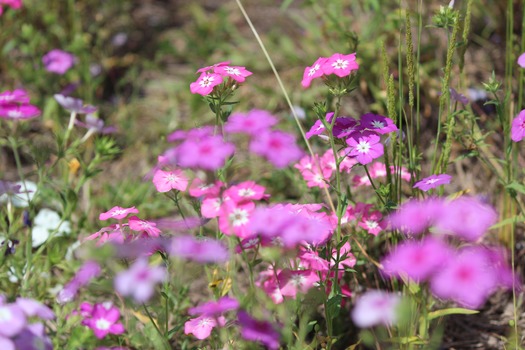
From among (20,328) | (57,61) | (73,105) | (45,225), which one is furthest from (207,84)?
(57,61)

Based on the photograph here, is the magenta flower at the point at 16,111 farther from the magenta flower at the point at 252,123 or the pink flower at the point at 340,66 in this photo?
the pink flower at the point at 340,66

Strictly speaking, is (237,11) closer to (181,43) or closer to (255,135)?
(181,43)

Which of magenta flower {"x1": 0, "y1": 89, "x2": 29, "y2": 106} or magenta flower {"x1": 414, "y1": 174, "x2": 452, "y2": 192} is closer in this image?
magenta flower {"x1": 414, "y1": 174, "x2": 452, "y2": 192}

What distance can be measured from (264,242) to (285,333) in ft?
0.96

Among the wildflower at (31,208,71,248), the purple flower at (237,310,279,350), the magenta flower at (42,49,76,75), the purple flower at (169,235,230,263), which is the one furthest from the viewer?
the magenta flower at (42,49,76,75)

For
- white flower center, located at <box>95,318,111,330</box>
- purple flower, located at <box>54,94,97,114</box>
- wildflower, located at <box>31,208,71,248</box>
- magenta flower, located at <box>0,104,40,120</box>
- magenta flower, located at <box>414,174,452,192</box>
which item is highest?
magenta flower, located at <box>414,174,452,192</box>

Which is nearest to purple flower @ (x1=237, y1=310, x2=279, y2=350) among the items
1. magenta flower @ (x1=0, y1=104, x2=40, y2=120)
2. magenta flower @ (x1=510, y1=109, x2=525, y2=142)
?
magenta flower @ (x1=510, y1=109, x2=525, y2=142)

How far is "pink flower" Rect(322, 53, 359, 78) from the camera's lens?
5.87 ft

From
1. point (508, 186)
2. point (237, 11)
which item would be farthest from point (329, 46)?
point (508, 186)

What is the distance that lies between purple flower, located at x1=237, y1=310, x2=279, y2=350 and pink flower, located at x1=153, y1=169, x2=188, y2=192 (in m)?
0.43

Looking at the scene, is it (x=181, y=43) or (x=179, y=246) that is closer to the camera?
(x=179, y=246)

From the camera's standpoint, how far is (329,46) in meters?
3.54

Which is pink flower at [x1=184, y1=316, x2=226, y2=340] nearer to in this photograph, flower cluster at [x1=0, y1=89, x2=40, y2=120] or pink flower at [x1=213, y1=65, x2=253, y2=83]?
pink flower at [x1=213, y1=65, x2=253, y2=83]

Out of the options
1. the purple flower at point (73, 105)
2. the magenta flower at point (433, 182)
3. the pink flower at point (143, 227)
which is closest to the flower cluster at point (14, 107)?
the purple flower at point (73, 105)
